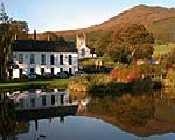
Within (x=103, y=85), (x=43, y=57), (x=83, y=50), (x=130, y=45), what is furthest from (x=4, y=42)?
(x=83, y=50)

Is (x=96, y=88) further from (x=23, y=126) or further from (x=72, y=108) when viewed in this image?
(x=23, y=126)

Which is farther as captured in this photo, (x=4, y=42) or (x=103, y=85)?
(x=4, y=42)

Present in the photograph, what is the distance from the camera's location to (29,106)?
4203 centimetres

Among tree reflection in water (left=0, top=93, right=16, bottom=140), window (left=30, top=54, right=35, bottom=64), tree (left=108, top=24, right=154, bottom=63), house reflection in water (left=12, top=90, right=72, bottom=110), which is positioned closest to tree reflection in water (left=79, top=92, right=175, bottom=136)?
house reflection in water (left=12, top=90, right=72, bottom=110)

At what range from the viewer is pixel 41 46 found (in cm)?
9419

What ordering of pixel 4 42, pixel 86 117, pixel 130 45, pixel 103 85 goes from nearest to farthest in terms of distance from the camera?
pixel 86 117 → pixel 103 85 → pixel 4 42 → pixel 130 45

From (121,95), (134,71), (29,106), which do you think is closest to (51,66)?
(134,71)

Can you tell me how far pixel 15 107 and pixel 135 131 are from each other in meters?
14.6

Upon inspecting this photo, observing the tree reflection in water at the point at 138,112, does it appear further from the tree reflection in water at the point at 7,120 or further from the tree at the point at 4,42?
the tree at the point at 4,42

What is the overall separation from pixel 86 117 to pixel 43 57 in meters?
59.3

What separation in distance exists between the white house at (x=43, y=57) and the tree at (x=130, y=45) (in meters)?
13.4

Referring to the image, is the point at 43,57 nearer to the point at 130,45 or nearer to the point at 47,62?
the point at 47,62

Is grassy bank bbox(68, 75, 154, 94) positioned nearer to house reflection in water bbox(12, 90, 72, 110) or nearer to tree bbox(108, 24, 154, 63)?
house reflection in water bbox(12, 90, 72, 110)

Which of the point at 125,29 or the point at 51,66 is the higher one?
the point at 125,29
